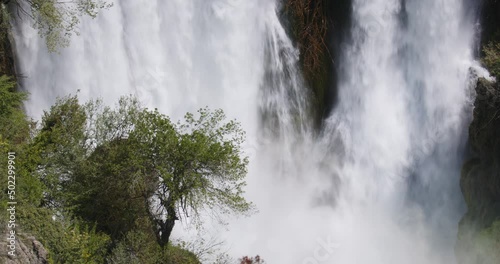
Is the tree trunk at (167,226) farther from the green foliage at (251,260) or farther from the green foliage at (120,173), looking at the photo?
the green foliage at (251,260)

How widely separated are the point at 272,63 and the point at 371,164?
6.79 m

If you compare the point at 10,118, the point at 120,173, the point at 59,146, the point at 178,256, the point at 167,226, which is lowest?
the point at 178,256

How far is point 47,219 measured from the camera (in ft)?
66.7

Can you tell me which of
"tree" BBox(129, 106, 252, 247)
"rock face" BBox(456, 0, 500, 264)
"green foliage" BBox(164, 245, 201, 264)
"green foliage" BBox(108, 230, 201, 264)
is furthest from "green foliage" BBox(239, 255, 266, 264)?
"rock face" BBox(456, 0, 500, 264)

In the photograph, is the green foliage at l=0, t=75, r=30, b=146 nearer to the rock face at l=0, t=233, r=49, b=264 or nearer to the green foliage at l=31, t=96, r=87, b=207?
the green foliage at l=31, t=96, r=87, b=207

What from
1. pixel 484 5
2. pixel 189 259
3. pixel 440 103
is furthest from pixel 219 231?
pixel 484 5

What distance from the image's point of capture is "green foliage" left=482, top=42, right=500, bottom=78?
963 inches

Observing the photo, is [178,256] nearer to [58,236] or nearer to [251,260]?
[251,260]

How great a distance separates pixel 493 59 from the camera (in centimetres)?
2484

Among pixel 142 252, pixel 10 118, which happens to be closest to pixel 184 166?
pixel 142 252

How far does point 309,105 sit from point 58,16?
40.7ft

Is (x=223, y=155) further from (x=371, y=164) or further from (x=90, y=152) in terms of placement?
(x=371, y=164)

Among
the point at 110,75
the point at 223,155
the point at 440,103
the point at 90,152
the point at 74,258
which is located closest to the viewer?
the point at 74,258

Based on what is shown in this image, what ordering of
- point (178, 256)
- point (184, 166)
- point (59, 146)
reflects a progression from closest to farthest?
point (184, 166), point (178, 256), point (59, 146)
